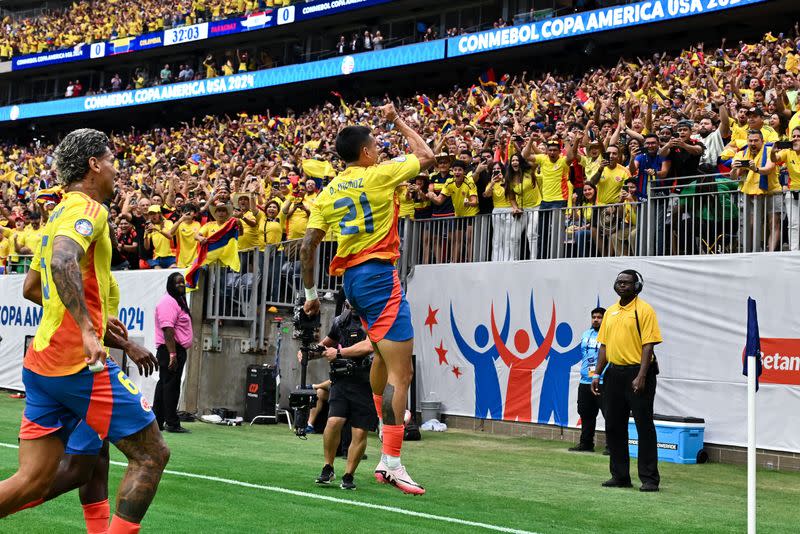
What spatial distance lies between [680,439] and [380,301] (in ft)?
21.0

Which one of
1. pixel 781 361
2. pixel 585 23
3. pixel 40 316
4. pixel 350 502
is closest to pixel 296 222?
pixel 40 316

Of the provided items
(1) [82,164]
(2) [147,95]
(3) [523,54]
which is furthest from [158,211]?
(2) [147,95]

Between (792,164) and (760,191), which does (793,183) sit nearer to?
(792,164)

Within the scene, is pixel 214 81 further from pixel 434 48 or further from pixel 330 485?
pixel 330 485

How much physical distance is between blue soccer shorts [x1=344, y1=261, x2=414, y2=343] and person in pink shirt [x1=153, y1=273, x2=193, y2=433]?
23.2 ft

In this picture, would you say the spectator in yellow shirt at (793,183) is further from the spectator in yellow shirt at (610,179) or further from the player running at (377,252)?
the player running at (377,252)

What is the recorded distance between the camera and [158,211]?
64.0ft

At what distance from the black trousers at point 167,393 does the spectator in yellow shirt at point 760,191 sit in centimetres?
776

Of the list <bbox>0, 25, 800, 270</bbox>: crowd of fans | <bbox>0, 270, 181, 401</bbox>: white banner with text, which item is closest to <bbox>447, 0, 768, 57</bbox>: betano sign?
<bbox>0, 25, 800, 270</bbox>: crowd of fans

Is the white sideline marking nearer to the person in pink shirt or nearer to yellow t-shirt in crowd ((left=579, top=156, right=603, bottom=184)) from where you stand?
the person in pink shirt

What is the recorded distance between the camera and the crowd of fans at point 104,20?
4743cm

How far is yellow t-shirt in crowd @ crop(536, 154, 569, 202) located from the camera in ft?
51.6

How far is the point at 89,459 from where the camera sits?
18.0ft

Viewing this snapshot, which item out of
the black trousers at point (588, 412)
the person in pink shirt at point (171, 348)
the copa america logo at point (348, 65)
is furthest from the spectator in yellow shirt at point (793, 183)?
the copa america logo at point (348, 65)
